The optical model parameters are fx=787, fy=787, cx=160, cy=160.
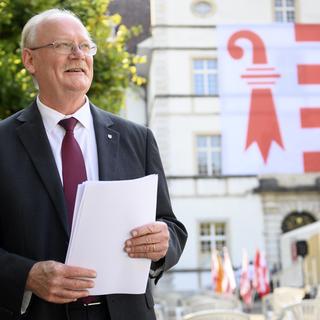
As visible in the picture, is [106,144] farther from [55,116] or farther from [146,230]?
[146,230]

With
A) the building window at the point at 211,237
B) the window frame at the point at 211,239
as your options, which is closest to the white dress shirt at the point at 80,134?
the window frame at the point at 211,239

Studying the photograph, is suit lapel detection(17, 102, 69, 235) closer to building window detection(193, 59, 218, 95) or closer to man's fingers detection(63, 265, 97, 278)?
man's fingers detection(63, 265, 97, 278)

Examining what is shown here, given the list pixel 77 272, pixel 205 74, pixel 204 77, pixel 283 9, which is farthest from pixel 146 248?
pixel 204 77

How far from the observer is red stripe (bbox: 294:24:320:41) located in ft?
18.0

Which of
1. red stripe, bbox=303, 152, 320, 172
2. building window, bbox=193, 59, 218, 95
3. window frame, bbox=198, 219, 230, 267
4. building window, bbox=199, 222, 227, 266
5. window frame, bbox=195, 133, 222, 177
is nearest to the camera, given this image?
red stripe, bbox=303, 152, 320, 172

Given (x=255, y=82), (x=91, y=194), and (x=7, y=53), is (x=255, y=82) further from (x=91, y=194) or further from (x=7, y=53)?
(x=91, y=194)

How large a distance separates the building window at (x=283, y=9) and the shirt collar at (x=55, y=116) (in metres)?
11.2

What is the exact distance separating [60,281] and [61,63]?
59cm

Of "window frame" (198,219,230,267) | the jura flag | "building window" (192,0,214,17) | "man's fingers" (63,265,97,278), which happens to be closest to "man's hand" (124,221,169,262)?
"man's fingers" (63,265,97,278)

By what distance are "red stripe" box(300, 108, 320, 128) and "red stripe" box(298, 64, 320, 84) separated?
20 cm

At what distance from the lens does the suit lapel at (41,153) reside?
1912 mm

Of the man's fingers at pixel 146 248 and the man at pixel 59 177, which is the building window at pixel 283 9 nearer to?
the man at pixel 59 177

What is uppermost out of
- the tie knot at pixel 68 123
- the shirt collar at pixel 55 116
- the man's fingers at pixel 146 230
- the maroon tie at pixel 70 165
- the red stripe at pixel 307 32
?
the red stripe at pixel 307 32

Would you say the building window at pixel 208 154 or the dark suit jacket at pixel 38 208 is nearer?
the dark suit jacket at pixel 38 208
